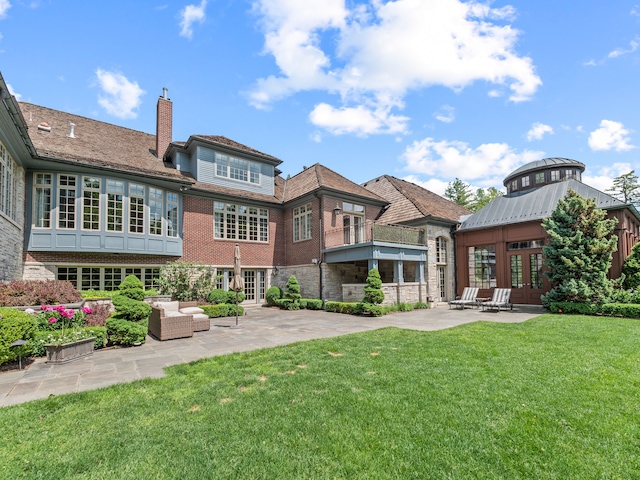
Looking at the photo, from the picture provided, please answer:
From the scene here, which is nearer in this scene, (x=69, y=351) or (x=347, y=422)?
(x=347, y=422)

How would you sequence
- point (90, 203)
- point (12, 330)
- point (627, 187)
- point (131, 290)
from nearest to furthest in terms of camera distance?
point (12, 330) → point (131, 290) → point (90, 203) → point (627, 187)

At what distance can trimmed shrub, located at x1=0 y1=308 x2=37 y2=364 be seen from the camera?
511 cm

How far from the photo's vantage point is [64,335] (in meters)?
6.21

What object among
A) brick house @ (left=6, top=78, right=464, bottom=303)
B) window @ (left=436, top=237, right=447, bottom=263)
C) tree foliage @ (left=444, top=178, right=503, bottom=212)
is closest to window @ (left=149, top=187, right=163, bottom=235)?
brick house @ (left=6, top=78, right=464, bottom=303)

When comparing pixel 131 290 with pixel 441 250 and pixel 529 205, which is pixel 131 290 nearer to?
pixel 441 250

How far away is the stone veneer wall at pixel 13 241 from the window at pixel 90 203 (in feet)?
5.60

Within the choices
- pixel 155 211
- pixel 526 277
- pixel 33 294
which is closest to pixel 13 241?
pixel 33 294

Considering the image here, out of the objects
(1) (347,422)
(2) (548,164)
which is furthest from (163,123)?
(2) (548,164)

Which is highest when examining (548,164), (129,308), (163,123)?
(163,123)

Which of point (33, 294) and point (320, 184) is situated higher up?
point (320, 184)

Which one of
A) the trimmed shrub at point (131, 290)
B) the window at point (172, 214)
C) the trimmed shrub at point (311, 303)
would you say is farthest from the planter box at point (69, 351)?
the trimmed shrub at point (311, 303)

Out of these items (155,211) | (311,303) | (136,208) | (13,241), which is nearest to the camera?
(13,241)

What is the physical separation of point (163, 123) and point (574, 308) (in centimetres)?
2067

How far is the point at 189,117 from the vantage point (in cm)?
1617
